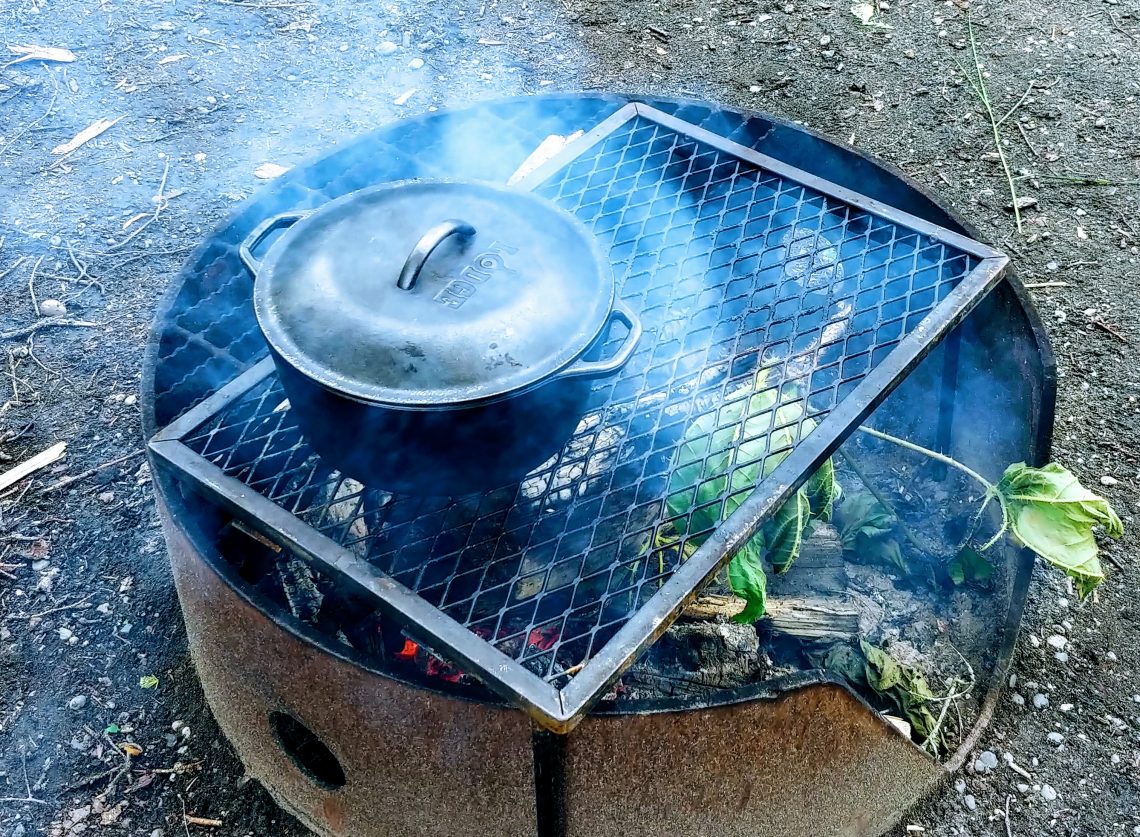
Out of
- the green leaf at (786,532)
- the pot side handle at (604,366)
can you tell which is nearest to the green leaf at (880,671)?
the green leaf at (786,532)

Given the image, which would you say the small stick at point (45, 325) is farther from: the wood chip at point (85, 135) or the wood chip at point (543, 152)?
the wood chip at point (543, 152)

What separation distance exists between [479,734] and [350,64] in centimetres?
466

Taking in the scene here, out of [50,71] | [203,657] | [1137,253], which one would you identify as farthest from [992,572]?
[50,71]

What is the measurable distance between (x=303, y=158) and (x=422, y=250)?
344 cm

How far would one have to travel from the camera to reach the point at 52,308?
4090 mm

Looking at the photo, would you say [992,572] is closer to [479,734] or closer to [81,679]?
[479,734]

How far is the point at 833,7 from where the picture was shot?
5.81 m

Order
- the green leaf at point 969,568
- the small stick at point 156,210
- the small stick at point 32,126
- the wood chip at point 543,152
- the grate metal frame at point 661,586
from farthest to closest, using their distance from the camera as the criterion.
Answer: the small stick at point 32,126 → the small stick at point 156,210 → the wood chip at point 543,152 → the green leaf at point 969,568 → the grate metal frame at point 661,586

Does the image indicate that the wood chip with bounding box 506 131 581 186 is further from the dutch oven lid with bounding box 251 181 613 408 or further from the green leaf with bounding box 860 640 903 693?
the green leaf with bounding box 860 640 903 693

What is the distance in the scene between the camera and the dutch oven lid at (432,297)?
69.2 inches

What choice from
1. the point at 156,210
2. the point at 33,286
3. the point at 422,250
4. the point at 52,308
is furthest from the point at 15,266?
the point at 422,250

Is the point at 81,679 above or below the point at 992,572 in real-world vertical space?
below

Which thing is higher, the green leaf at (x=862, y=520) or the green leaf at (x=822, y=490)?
the green leaf at (x=822, y=490)

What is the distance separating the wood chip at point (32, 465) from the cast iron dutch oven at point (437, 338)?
199cm
